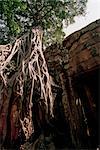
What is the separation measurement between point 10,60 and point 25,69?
0.67 m

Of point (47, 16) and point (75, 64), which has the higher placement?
point (47, 16)

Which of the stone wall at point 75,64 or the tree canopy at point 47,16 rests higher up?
the tree canopy at point 47,16

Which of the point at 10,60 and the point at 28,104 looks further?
the point at 10,60

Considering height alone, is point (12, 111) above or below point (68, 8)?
below

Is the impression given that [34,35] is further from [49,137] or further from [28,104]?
[49,137]

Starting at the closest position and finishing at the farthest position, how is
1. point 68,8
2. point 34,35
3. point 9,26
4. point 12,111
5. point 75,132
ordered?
point 75,132 → point 12,111 → point 34,35 → point 9,26 → point 68,8

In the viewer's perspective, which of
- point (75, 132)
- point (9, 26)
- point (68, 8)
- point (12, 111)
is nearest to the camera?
point (75, 132)

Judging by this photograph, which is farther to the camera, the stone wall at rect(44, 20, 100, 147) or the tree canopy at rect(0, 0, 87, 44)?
the tree canopy at rect(0, 0, 87, 44)

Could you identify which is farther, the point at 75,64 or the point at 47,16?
the point at 47,16

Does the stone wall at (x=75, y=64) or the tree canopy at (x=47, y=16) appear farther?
the tree canopy at (x=47, y=16)

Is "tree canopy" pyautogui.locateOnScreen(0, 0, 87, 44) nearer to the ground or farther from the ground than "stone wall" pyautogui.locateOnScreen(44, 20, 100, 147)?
farther from the ground

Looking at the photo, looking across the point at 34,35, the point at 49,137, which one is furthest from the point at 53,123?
the point at 34,35

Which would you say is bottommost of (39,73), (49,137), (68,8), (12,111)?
(49,137)

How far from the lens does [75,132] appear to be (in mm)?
6305
